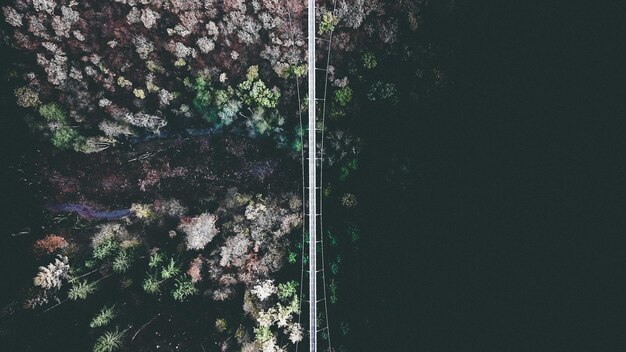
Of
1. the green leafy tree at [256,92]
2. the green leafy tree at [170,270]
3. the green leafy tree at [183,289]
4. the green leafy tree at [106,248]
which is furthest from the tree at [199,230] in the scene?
the green leafy tree at [256,92]

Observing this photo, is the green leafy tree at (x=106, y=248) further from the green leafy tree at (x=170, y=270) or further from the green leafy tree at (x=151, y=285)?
the green leafy tree at (x=170, y=270)

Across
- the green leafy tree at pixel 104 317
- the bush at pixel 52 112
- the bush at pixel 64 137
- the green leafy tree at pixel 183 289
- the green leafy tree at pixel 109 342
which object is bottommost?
the green leafy tree at pixel 109 342

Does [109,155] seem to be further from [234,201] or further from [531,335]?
[531,335]

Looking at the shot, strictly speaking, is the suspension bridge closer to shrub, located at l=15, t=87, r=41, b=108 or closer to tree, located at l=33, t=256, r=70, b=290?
tree, located at l=33, t=256, r=70, b=290

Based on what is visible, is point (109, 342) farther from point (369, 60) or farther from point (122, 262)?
point (369, 60)

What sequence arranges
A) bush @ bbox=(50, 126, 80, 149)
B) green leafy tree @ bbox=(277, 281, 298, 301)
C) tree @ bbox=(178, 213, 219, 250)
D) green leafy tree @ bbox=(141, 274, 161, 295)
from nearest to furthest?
1. bush @ bbox=(50, 126, 80, 149)
2. green leafy tree @ bbox=(141, 274, 161, 295)
3. tree @ bbox=(178, 213, 219, 250)
4. green leafy tree @ bbox=(277, 281, 298, 301)

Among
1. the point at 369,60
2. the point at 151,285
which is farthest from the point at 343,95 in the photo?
the point at 151,285

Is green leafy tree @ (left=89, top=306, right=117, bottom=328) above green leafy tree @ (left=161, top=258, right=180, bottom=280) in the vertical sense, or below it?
below

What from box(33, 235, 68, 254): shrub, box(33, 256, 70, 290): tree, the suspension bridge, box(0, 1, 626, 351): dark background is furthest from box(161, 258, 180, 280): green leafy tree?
the suspension bridge

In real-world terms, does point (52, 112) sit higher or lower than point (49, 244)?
higher
